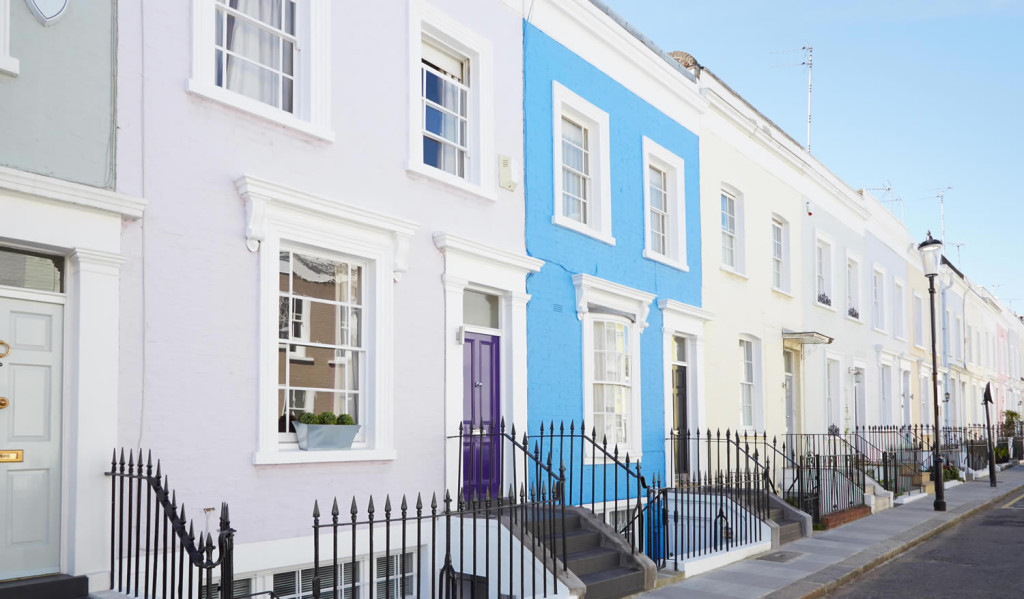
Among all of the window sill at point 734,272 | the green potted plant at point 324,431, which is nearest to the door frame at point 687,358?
the window sill at point 734,272

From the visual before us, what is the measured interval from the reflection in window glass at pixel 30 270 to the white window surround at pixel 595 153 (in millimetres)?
6963

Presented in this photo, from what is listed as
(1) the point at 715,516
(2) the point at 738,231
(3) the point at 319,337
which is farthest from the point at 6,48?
(2) the point at 738,231

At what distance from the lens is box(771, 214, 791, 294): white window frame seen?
61.9 feet

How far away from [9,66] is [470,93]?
5532 millimetres

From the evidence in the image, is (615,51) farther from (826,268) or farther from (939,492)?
(939,492)

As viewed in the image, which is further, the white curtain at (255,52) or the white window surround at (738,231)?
the white window surround at (738,231)

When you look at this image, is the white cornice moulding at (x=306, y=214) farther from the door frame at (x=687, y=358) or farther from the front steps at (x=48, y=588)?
the door frame at (x=687, y=358)

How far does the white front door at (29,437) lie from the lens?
6.26 metres

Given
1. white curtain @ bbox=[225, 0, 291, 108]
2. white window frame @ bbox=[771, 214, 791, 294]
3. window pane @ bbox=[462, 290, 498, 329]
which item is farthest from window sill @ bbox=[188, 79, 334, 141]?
white window frame @ bbox=[771, 214, 791, 294]

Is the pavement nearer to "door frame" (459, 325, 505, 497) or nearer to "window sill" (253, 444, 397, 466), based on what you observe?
"door frame" (459, 325, 505, 497)

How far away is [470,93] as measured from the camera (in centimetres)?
1089

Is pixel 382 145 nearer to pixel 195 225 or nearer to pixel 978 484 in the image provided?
pixel 195 225

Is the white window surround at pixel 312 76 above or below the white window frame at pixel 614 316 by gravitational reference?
above

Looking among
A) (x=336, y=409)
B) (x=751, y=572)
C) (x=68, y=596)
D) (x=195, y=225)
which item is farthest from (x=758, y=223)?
(x=68, y=596)
